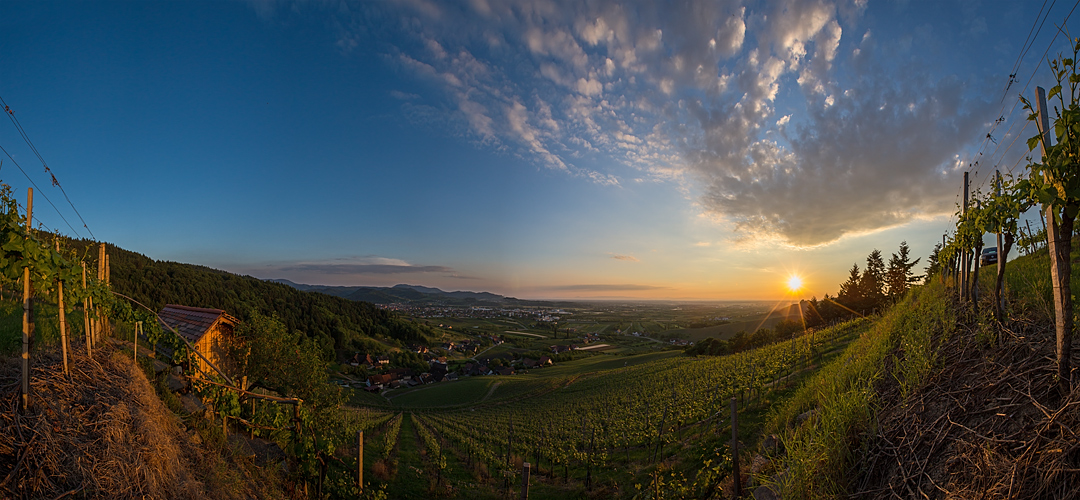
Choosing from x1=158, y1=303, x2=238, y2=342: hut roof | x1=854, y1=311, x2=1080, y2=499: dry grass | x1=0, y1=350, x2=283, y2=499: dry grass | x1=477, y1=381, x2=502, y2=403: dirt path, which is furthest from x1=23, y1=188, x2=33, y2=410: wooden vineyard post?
x1=477, y1=381, x2=502, y2=403: dirt path

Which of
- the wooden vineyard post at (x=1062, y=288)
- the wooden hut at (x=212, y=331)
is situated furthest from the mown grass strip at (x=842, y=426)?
the wooden hut at (x=212, y=331)

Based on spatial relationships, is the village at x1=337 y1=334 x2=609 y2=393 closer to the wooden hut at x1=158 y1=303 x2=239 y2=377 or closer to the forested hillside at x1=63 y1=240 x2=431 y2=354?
the forested hillside at x1=63 y1=240 x2=431 y2=354

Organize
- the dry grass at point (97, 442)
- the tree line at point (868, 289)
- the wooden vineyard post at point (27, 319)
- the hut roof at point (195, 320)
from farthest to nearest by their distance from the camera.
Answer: the tree line at point (868, 289) → the hut roof at point (195, 320) → the wooden vineyard post at point (27, 319) → the dry grass at point (97, 442)

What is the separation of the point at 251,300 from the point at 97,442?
3132 inches

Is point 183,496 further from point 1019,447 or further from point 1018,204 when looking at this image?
point 1018,204

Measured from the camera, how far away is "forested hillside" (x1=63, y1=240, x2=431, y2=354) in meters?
48.9

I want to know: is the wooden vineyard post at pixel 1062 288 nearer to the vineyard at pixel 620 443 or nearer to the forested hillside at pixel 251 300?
the vineyard at pixel 620 443

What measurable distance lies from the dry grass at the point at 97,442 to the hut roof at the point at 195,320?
23.8ft

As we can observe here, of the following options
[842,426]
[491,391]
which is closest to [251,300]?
[491,391]

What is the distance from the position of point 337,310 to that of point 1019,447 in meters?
102

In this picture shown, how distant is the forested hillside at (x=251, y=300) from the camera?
160 feet

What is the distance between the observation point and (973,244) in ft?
22.9

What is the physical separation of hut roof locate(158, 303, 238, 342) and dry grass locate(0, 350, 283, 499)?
23.8 ft

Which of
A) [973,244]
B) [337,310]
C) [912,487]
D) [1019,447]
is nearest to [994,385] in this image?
[1019,447]
